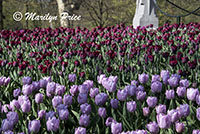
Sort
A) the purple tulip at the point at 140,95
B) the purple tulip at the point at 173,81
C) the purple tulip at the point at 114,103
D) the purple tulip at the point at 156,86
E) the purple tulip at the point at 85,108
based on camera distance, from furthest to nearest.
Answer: the purple tulip at the point at 173,81, the purple tulip at the point at 156,86, the purple tulip at the point at 140,95, the purple tulip at the point at 114,103, the purple tulip at the point at 85,108

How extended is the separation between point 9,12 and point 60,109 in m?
29.6

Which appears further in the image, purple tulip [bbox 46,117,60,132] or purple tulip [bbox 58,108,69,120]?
purple tulip [bbox 58,108,69,120]

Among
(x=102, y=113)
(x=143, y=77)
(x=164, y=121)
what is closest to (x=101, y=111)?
(x=102, y=113)

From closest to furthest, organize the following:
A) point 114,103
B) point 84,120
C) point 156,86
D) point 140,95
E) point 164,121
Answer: point 164,121 < point 84,120 < point 114,103 < point 140,95 < point 156,86

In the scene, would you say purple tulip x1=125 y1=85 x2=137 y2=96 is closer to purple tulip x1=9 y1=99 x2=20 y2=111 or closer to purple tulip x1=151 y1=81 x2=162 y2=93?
purple tulip x1=151 y1=81 x2=162 y2=93

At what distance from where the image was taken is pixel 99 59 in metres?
3.53

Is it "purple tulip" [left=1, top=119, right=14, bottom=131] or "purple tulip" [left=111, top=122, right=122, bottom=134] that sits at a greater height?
"purple tulip" [left=1, top=119, right=14, bottom=131]

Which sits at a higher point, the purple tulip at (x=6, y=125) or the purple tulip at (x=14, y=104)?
the purple tulip at (x=6, y=125)

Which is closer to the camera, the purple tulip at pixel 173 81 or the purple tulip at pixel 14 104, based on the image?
the purple tulip at pixel 14 104

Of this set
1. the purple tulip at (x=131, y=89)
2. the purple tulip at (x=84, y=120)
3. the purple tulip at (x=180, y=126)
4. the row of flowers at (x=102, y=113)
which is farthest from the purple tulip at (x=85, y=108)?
the purple tulip at (x=180, y=126)

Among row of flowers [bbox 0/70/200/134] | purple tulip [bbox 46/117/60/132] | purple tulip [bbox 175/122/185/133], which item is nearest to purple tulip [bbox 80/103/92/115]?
row of flowers [bbox 0/70/200/134]

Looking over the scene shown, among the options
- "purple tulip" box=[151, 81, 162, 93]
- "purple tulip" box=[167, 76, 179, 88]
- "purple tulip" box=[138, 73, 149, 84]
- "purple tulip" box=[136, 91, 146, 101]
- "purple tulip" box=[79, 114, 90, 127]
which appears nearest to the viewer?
"purple tulip" box=[79, 114, 90, 127]

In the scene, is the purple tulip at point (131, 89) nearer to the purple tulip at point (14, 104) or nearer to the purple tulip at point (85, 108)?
the purple tulip at point (85, 108)

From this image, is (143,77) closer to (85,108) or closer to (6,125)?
(85,108)
